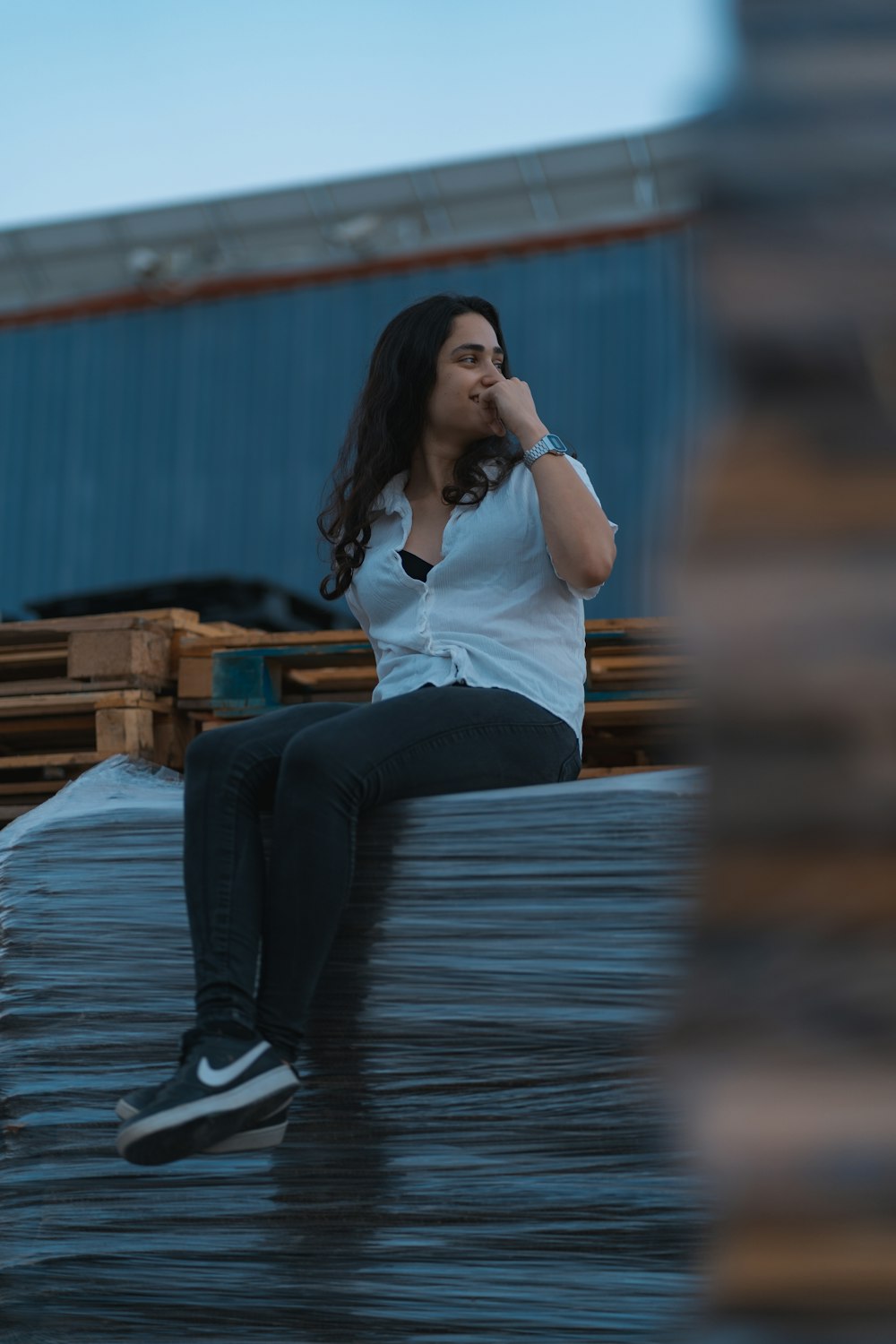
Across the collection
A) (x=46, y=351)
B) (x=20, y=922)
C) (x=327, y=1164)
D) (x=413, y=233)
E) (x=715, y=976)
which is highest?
(x=413, y=233)

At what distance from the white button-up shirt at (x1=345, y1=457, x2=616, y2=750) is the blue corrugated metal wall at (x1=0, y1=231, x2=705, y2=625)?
4.78 m

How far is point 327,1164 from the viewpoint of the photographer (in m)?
2.23

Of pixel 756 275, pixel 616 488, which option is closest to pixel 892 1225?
pixel 756 275

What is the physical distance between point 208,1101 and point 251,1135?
110 millimetres

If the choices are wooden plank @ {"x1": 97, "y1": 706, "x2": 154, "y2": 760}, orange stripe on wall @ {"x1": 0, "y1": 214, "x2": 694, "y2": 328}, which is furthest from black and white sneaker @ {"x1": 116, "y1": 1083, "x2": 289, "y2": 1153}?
orange stripe on wall @ {"x1": 0, "y1": 214, "x2": 694, "y2": 328}

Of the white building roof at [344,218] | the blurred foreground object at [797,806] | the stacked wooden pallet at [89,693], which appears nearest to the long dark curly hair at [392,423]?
the stacked wooden pallet at [89,693]

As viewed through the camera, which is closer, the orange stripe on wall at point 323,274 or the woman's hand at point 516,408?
the woman's hand at point 516,408

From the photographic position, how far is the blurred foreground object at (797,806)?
59 centimetres

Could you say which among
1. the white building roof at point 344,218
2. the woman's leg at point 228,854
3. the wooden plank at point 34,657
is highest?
the white building roof at point 344,218

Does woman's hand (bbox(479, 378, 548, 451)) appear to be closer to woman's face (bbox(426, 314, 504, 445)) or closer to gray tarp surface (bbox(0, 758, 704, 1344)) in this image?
woman's face (bbox(426, 314, 504, 445))

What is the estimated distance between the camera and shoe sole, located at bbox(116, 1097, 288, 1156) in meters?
2.02

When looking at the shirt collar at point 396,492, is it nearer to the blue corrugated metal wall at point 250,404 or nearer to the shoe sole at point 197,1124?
the shoe sole at point 197,1124

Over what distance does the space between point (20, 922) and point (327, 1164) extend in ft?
2.28

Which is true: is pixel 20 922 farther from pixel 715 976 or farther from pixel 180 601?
pixel 180 601
